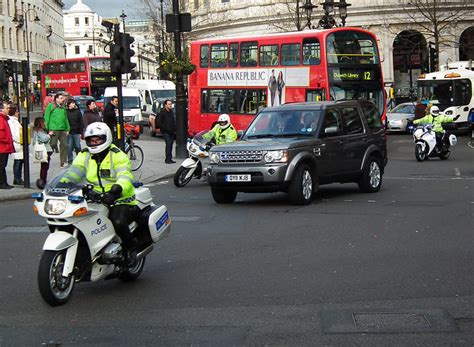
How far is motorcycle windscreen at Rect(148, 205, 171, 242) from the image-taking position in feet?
26.5

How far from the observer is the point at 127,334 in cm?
637

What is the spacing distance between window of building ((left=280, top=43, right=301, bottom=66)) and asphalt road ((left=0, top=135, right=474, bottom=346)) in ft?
53.1

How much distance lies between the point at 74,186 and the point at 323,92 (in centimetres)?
2188

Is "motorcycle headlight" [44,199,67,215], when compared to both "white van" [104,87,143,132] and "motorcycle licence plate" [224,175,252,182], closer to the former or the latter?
"motorcycle licence plate" [224,175,252,182]

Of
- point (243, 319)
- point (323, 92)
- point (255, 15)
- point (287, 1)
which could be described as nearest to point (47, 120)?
point (323, 92)

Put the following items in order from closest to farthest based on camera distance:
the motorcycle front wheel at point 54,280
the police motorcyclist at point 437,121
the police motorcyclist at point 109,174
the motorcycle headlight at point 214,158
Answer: the motorcycle front wheel at point 54,280, the police motorcyclist at point 109,174, the motorcycle headlight at point 214,158, the police motorcyclist at point 437,121

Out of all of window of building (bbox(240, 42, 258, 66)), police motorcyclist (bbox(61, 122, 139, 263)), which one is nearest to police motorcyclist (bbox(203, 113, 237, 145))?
police motorcyclist (bbox(61, 122, 139, 263))

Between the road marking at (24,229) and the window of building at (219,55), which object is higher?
the window of building at (219,55)

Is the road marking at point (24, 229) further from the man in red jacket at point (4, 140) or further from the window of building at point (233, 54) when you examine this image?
the window of building at point (233, 54)

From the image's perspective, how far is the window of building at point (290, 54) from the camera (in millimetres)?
29656

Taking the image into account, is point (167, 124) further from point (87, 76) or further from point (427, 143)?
point (87, 76)

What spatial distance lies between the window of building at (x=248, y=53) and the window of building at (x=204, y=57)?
221 cm

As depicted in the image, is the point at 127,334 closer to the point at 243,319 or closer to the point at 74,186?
the point at 243,319

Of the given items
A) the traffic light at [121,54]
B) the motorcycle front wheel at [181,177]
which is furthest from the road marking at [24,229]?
the traffic light at [121,54]
